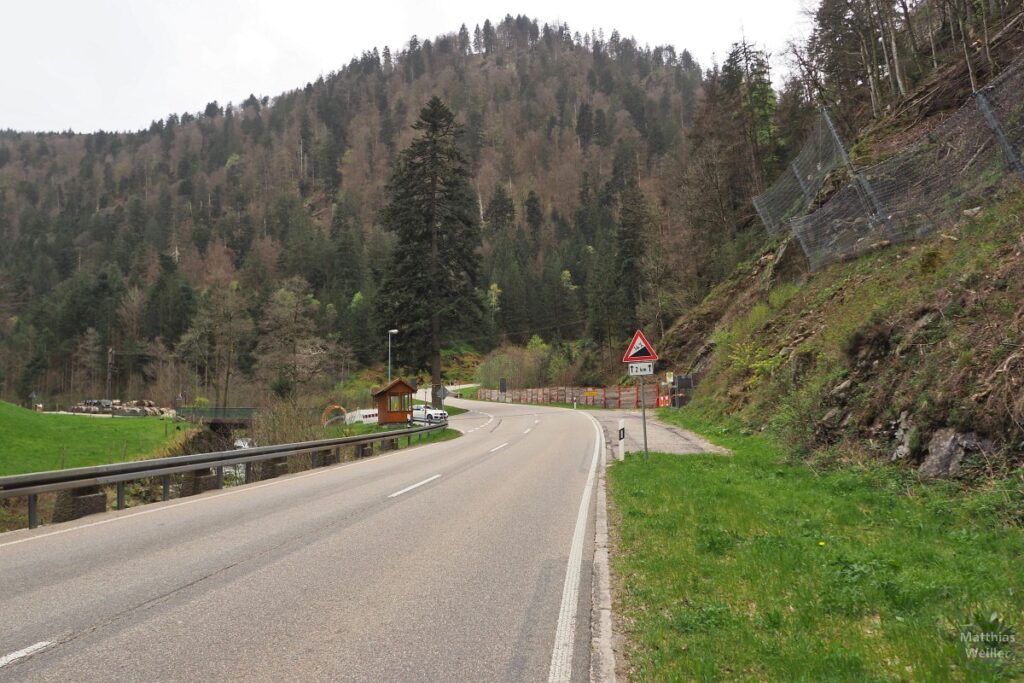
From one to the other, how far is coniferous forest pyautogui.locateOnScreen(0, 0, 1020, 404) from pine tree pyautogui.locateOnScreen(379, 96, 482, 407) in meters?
0.30

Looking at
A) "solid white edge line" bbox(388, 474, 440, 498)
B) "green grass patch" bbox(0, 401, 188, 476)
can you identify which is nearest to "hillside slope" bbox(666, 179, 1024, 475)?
"solid white edge line" bbox(388, 474, 440, 498)

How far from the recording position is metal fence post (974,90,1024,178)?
11266mm

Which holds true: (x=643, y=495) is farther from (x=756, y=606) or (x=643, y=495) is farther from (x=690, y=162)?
(x=690, y=162)

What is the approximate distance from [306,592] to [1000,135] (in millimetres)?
15177

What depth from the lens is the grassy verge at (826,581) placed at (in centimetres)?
347

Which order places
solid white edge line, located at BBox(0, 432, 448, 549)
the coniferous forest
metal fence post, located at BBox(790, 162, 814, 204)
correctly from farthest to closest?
the coniferous forest, metal fence post, located at BBox(790, 162, 814, 204), solid white edge line, located at BBox(0, 432, 448, 549)

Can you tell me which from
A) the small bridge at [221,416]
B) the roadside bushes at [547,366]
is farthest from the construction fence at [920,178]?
the roadside bushes at [547,366]

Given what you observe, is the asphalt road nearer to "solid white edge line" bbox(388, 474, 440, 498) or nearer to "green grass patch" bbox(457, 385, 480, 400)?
"solid white edge line" bbox(388, 474, 440, 498)

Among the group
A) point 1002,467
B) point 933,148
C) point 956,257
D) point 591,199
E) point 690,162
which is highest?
point 591,199

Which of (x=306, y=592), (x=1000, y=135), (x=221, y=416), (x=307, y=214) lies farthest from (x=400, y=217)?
(x=307, y=214)

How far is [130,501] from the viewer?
1572 cm

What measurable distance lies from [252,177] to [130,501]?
180533mm

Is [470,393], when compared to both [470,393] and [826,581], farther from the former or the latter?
[826,581]

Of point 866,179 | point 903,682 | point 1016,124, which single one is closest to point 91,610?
point 903,682
